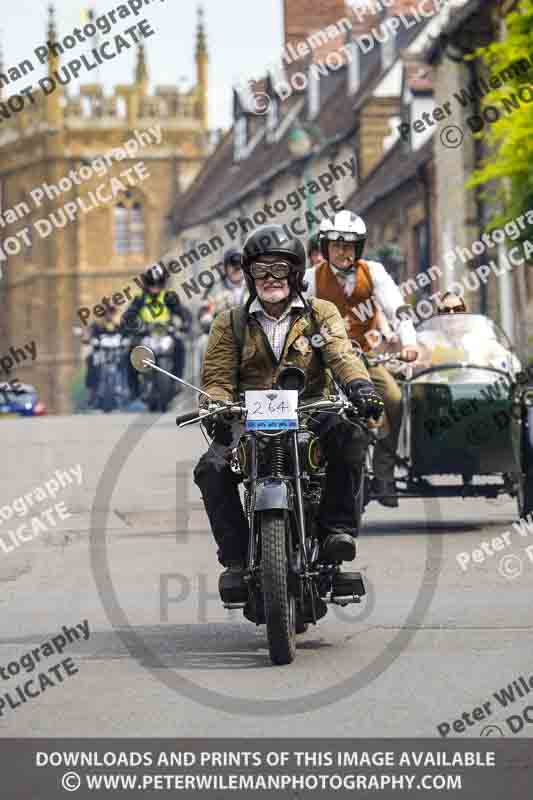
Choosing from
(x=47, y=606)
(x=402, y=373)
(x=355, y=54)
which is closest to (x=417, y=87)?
(x=355, y=54)

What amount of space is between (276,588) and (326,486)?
810 mm

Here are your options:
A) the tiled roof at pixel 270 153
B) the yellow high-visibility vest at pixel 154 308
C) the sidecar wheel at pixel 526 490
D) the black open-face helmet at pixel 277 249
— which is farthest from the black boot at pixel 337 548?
the tiled roof at pixel 270 153

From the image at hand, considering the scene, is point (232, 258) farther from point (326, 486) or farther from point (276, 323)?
point (326, 486)

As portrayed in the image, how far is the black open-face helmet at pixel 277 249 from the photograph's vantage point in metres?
8.11

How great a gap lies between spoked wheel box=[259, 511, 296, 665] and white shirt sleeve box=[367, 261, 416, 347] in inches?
166

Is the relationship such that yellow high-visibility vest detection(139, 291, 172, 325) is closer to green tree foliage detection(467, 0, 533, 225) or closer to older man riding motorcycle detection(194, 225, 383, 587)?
green tree foliage detection(467, 0, 533, 225)

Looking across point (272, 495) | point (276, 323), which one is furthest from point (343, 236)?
point (272, 495)

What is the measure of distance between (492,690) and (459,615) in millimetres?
2072

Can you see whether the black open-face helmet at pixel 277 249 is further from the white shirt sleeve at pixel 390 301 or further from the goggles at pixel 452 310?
the goggles at pixel 452 310

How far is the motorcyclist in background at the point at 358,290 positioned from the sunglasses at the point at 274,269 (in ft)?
10.2

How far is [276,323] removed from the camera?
8383 millimetres

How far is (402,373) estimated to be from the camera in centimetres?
1303

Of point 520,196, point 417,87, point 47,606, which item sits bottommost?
point 47,606
